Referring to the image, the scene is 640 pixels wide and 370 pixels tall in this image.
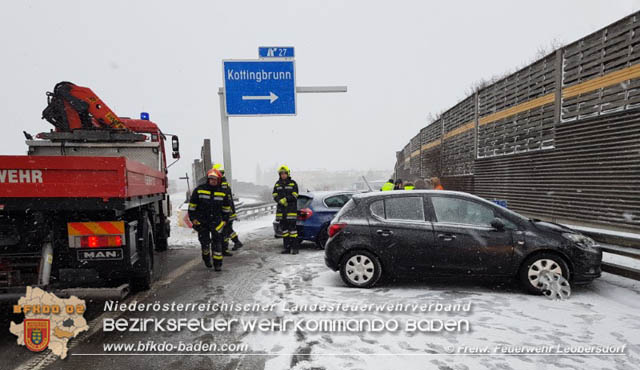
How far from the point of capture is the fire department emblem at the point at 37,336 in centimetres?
332

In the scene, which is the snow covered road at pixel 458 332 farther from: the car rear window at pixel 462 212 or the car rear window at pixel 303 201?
the car rear window at pixel 303 201

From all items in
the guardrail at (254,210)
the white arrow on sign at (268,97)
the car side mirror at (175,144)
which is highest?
the white arrow on sign at (268,97)

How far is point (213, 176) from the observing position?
6.26 meters

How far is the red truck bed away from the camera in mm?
3572

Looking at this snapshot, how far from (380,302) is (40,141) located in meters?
6.83

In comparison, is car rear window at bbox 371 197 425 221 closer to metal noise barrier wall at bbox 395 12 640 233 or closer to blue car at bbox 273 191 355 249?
blue car at bbox 273 191 355 249

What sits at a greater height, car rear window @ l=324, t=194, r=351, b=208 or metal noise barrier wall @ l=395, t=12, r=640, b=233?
metal noise barrier wall @ l=395, t=12, r=640, b=233

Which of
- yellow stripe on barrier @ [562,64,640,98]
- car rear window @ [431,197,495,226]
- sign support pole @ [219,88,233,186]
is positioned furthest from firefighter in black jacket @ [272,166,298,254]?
yellow stripe on barrier @ [562,64,640,98]

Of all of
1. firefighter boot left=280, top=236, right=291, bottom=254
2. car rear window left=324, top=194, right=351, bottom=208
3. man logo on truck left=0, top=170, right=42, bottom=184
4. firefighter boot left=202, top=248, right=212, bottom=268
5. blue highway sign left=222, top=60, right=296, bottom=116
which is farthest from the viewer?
blue highway sign left=222, top=60, right=296, bottom=116

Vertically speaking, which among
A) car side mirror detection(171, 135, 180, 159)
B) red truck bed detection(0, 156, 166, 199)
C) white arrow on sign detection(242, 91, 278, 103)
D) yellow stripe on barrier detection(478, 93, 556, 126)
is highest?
white arrow on sign detection(242, 91, 278, 103)

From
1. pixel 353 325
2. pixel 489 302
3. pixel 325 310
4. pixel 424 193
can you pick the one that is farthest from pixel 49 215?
pixel 489 302

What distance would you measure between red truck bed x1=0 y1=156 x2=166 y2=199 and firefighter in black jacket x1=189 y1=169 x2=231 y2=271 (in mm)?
2301

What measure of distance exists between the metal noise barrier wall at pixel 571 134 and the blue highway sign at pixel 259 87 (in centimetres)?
744

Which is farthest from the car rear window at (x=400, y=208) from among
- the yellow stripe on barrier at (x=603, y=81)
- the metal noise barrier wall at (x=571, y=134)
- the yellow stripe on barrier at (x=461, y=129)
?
the yellow stripe on barrier at (x=461, y=129)
